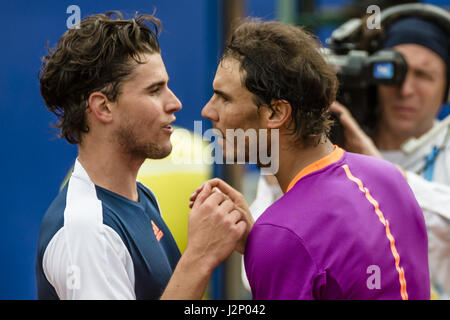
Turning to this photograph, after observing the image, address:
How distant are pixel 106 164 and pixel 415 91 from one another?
44.8 inches

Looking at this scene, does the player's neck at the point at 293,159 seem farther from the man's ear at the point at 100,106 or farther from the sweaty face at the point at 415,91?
the sweaty face at the point at 415,91

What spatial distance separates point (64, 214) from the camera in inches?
34.0

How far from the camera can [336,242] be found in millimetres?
896

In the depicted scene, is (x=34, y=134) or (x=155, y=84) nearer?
(x=155, y=84)

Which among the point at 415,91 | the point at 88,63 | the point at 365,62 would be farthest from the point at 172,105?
the point at 415,91

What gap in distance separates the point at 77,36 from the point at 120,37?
0.07 metres

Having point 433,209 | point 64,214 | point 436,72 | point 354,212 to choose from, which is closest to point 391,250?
point 354,212

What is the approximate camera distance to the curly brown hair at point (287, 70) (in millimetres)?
950

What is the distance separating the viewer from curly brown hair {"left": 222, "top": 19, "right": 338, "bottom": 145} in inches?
37.4

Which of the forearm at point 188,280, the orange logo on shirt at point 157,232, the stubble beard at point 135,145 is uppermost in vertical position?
A: the stubble beard at point 135,145

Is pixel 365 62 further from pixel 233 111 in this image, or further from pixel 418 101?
pixel 233 111

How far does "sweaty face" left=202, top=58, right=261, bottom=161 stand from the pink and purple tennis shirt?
110 millimetres

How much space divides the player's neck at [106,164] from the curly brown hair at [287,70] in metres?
0.23

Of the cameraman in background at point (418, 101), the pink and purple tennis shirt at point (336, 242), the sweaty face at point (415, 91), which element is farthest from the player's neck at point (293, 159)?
the sweaty face at point (415, 91)
